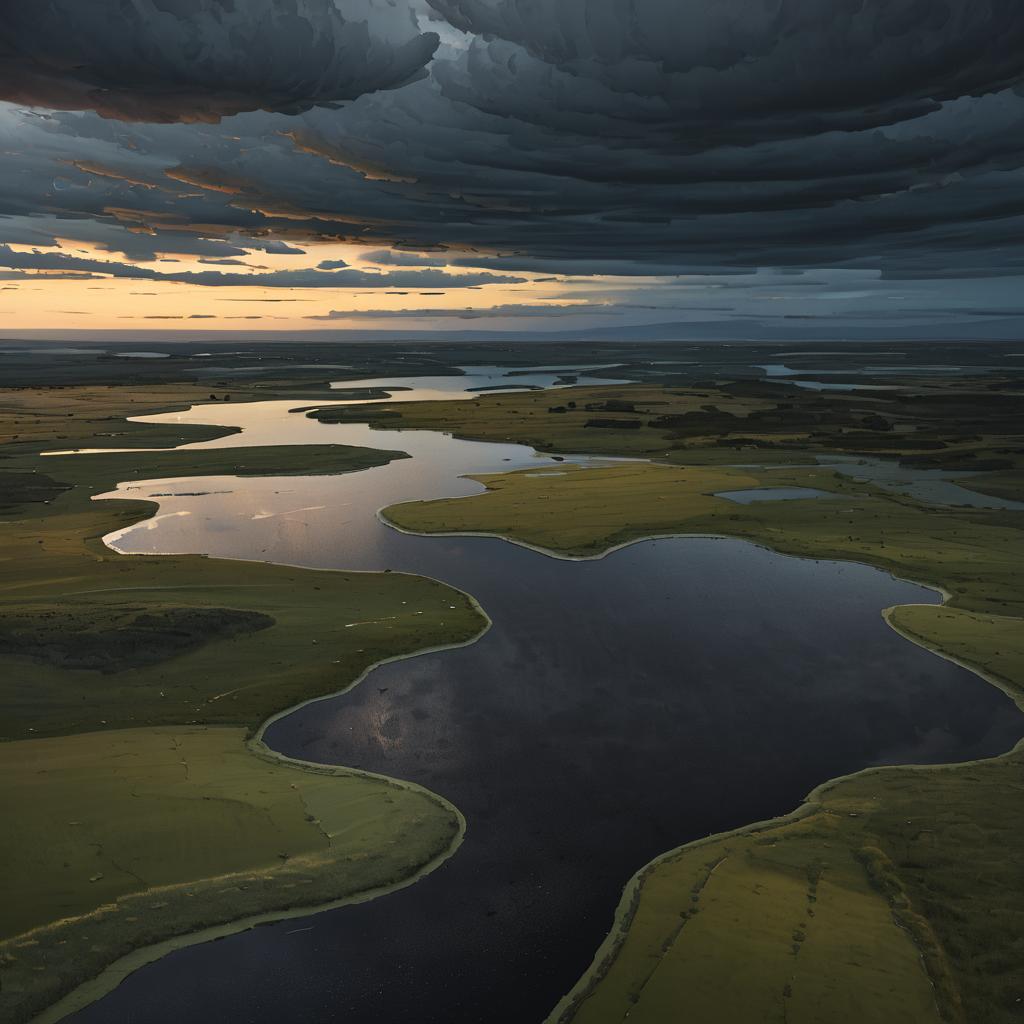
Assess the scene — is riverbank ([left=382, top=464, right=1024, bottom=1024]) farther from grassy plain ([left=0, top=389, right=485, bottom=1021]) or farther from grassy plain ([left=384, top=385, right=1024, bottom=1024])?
grassy plain ([left=0, top=389, right=485, bottom=1021])

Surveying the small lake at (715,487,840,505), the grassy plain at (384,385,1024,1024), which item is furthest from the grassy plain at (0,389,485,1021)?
the small lake at (715,487,840,505)

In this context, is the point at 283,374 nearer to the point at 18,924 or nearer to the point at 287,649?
the point at 287,649

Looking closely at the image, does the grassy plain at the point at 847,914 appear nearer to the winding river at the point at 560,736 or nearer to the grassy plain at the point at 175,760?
the winding river at the point at 560,736

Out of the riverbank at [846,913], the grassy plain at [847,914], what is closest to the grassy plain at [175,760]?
the riverbank at [846,913]

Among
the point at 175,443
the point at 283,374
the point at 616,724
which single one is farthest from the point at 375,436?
the point at 283,374

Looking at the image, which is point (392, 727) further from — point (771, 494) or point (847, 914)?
→ point (771, 494)
